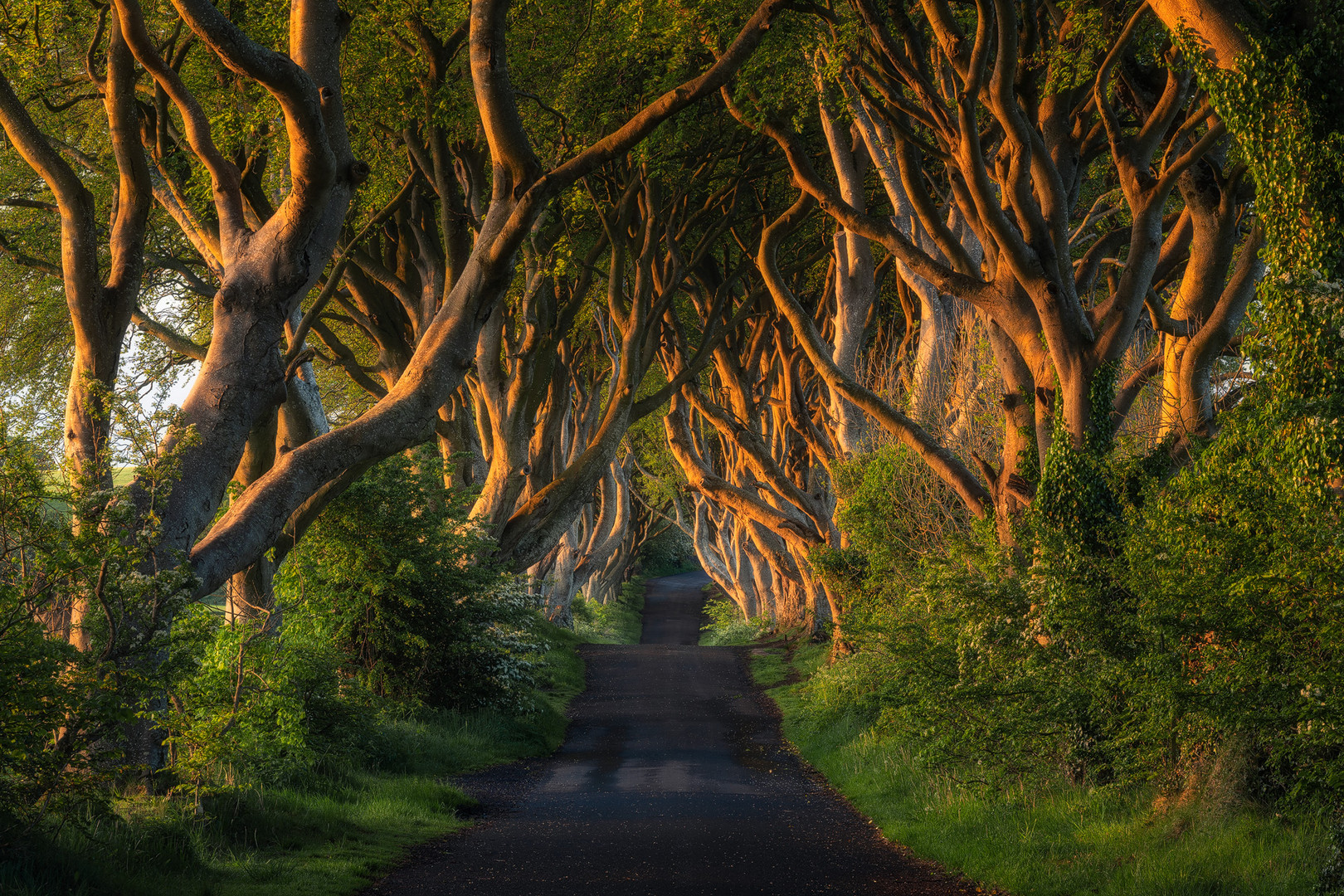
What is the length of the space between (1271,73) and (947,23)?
4.49 meters

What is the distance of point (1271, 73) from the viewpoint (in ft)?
24.7

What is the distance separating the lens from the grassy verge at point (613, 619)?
3816cm

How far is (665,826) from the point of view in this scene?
9.66 metres

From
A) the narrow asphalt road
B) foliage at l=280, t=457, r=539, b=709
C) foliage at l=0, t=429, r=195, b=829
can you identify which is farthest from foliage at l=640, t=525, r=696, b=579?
foliage at l=0, t=429, r=195, b=829

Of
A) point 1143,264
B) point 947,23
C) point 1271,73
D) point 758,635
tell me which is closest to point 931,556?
point 1143,264

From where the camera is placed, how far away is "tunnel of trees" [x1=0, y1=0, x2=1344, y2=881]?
6.68 m

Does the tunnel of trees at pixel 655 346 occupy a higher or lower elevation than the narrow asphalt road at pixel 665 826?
higher

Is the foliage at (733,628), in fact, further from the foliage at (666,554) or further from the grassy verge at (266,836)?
the foliage at (666,554)

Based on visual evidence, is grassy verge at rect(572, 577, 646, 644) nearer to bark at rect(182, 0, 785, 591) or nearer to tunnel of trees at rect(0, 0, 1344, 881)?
tunnel of trees at rect(0, 0, 1344, 881)

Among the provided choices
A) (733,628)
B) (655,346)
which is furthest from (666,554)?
(655,346)

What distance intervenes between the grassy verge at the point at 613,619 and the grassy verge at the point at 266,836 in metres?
20.1

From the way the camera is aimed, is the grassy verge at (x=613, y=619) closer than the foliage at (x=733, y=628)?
No

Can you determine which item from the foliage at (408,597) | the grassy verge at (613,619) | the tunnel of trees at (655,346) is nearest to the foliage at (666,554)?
the grassy verge at (613,619)

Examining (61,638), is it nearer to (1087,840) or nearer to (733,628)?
(1087,840)
